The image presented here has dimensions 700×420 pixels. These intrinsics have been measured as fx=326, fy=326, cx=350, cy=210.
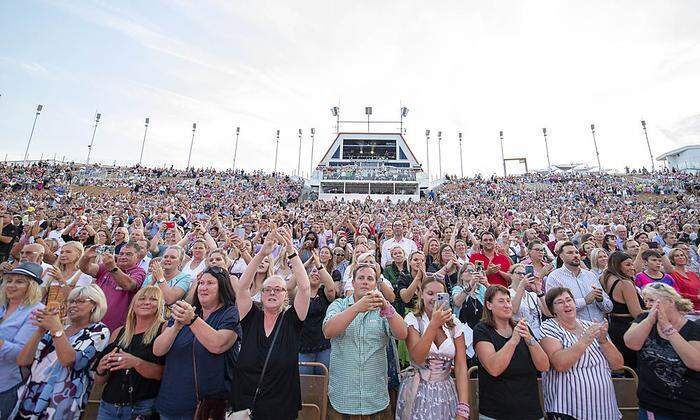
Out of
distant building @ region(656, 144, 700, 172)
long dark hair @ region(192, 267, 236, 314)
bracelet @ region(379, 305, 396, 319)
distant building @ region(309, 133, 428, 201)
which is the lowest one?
bracelet @ region(379, 305, 396, 319)

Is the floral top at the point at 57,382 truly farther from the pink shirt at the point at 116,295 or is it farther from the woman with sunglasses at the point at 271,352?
the woman with sunglasses at the point at 271,352

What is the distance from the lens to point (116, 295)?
4.04 meters

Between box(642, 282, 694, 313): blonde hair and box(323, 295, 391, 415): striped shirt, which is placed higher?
box(642, 282, 694, 313): blonde hair

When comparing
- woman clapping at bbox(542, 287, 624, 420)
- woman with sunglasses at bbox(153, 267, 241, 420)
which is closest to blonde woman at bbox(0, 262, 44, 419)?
woman with sunglasses at bbox(153, 267, 241, 420)

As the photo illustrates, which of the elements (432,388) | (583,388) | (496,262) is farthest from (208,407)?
(496,262)

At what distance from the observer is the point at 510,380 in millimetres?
2771

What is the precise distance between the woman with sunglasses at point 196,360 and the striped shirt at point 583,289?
4.06 meters

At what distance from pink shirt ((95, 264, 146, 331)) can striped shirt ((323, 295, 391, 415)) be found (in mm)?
2702

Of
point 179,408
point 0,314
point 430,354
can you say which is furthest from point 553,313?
point 0,314

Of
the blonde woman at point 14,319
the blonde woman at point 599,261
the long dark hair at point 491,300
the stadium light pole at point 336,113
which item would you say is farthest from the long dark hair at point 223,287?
the stadium light pole at point 336,113

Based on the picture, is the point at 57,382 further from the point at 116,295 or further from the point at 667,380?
the point at 667,380

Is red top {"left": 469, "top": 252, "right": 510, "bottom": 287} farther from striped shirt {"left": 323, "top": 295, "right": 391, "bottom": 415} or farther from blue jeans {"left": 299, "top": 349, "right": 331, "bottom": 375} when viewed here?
blue jeans {"left": 299, "top": 349, "right": 331, "bottom": 375}

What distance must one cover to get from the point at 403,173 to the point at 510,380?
35221 mm

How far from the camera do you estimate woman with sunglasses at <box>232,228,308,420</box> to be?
2.62 m
